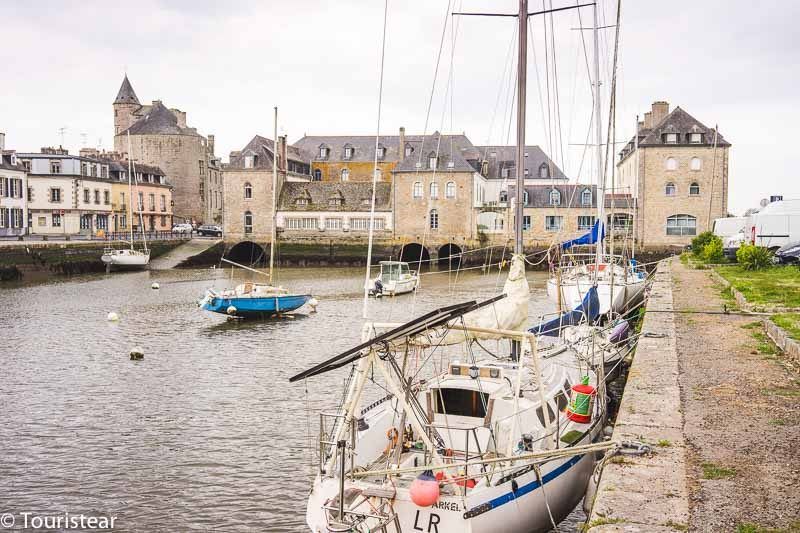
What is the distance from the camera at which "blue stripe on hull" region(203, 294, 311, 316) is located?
2802cm

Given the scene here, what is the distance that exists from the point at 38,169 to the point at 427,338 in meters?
60.4

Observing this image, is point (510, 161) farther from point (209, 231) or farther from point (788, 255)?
point (788, 255)

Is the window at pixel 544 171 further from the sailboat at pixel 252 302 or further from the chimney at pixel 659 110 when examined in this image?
the sailboat at pixel 252 302

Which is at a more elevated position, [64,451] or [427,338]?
[427,338]

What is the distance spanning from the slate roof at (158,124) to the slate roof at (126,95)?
6.16 meters

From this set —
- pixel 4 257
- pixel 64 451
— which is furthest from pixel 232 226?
pixel 64 451

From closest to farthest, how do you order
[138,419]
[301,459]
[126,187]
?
[301,459] → [138,419] → [126,187]

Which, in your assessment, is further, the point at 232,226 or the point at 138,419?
the point at 232,226

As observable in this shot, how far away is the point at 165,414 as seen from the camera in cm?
1507

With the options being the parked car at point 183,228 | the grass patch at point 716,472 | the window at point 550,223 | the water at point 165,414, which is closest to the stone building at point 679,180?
the window at point 550,223

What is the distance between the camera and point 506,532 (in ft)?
26.6

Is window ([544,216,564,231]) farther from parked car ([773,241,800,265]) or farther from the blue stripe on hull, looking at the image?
the blue stripe on hull

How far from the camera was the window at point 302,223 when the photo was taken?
65.6m

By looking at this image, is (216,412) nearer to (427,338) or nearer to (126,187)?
(427,338)
